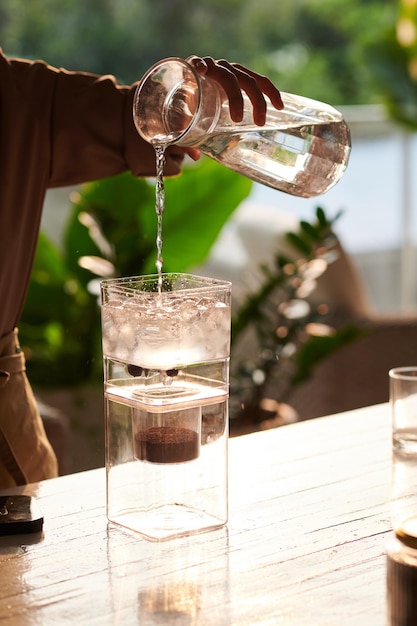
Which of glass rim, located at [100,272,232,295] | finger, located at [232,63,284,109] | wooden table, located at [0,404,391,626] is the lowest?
wooden table, located at [0,404,391,626]

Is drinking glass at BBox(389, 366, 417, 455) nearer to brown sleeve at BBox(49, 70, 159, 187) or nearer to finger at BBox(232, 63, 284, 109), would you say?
finger at BBox(232, 63, 284, 109)

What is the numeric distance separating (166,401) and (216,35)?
855 cm

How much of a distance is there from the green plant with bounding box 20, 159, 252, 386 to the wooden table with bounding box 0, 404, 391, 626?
1539 millimetres

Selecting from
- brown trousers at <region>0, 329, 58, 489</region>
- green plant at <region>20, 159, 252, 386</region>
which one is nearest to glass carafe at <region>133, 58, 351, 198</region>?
brown trousers at <region>0, 329, 58, 489</region>

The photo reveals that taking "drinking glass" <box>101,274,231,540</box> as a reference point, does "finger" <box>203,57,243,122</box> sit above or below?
above

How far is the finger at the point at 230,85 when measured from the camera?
1184 mm

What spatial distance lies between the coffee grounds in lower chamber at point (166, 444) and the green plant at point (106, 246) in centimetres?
167

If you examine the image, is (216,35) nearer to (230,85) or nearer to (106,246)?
(106,246)

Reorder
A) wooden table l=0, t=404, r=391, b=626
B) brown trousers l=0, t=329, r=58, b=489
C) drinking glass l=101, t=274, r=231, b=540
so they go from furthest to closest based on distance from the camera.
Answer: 1. brown trousers l=0, t=329, r=58, b=489
2. drinking glass l=101, t=274, r=231, b=540
3. wooden table l=0, t=404, r=391, b=626

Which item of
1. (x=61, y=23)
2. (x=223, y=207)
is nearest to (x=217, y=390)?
(x=223, y=207)

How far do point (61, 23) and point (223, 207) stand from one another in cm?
635

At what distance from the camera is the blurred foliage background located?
884 cm

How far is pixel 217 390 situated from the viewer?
112 centimetres

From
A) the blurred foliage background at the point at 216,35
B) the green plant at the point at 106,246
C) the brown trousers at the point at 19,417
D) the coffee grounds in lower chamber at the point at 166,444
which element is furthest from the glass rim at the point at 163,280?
the blurred foliage background at the point at 216,35
